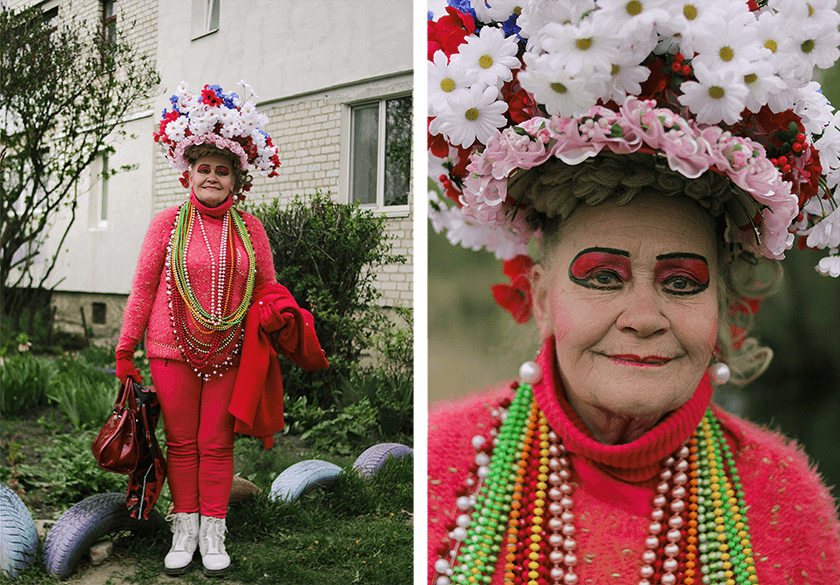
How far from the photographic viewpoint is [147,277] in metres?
2.66

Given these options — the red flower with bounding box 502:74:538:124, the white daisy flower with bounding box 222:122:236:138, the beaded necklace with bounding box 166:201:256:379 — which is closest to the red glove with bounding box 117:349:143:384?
the beaded necklace with bounding box 166:201:256:379

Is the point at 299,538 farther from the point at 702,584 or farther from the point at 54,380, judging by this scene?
the point at 54,380

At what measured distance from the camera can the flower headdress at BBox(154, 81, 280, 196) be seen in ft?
8.64

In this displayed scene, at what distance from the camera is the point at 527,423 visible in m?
2.06

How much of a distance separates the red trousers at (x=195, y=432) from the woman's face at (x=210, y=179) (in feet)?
2.42

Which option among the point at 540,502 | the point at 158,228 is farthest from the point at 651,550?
the point at 158,228

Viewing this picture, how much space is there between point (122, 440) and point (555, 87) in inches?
87.8

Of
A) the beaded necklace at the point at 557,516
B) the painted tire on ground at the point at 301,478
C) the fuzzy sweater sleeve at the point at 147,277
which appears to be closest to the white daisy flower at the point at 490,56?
the beaded necklace at the point at 557,516

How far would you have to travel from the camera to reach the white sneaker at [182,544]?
2693 millimetres

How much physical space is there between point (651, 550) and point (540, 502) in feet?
1.20

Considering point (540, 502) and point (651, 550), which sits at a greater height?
point (540, 502)

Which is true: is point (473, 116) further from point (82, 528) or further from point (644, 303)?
point (82, 528)

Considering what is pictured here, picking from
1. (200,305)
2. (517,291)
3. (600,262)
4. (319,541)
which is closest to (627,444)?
(600,262)

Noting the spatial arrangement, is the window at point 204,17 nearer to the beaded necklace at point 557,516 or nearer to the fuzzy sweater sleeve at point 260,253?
the fuzzy sweater sleeve at point 260,253
